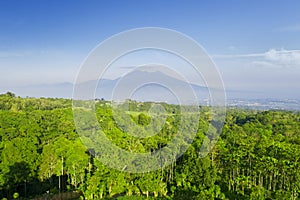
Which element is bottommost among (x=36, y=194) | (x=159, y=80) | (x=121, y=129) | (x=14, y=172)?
(x=36, y=194)

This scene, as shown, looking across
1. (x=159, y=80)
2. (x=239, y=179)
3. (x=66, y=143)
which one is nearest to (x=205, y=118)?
(x=239, y=179)

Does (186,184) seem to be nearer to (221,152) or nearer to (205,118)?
(221,152)

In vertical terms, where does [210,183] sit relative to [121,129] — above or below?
below

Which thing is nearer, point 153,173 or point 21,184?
point 153,173

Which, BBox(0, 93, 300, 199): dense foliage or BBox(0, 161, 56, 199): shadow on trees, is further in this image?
BBox(0, 161, 56, 199): shadow on trees

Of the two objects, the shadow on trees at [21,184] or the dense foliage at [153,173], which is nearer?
the dense foliage at [153,173]

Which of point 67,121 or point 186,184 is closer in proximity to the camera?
point 186,184

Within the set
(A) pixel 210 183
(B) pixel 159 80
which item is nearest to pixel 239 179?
(A) pixel 210 183

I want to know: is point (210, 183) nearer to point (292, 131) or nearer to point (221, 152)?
point (221, 152)

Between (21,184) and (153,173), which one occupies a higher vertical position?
(153,173)

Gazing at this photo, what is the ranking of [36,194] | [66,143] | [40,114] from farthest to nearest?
1. [40,114]
2. [66,143]
3. [36,194]

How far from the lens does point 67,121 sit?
26.0 meters

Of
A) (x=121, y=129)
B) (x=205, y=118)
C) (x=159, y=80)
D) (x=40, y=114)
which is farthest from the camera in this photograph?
(x=40, y=114)

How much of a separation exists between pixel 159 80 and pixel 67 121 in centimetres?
1793
